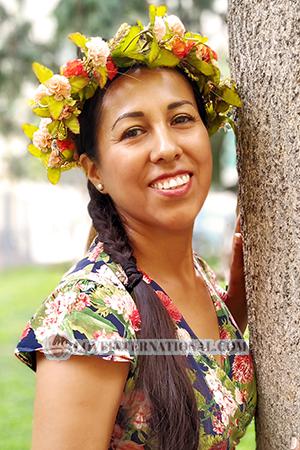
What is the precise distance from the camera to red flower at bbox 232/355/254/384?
6.74ft

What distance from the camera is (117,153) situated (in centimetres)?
197

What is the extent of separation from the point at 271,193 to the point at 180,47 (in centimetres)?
47

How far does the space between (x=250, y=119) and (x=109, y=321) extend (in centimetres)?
63

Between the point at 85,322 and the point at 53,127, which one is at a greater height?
the point at 53,127

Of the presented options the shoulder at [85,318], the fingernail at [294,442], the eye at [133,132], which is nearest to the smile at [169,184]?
the eye at [133,132]

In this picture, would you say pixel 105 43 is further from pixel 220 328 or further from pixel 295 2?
pixel 220 328

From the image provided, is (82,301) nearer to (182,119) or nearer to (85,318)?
(85,318)

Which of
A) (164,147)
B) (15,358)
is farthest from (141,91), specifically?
(15,358)

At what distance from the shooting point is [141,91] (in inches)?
76.5

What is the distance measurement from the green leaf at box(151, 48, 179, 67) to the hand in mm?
520

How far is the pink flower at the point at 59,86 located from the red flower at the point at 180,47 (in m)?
0.29

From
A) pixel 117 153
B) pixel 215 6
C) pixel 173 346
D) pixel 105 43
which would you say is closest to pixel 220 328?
pixel 173 346

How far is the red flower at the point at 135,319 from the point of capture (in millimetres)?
1843

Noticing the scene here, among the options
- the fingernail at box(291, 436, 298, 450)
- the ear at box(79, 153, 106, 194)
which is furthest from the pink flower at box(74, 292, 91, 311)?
the fingernail at box(291, 436, 298, 450)
